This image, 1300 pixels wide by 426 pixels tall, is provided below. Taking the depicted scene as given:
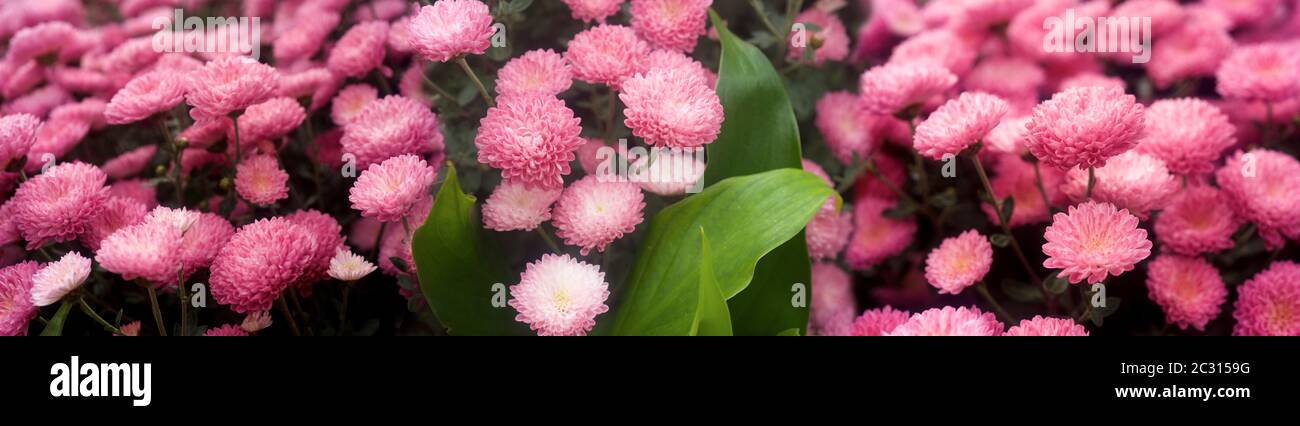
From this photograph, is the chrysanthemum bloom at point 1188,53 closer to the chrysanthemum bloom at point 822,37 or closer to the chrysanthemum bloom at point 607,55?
the chrysanthemum bloom at point 822,37

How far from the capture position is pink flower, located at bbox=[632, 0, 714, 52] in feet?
2.16

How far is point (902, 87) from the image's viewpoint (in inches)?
28.0

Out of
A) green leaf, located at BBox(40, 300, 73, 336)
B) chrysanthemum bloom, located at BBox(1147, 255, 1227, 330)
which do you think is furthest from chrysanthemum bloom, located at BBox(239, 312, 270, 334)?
chrysanthemum bloom, located at BBox(1147, 255, 1227, 330)

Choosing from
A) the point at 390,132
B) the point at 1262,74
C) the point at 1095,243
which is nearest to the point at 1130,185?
the point at 1095,243

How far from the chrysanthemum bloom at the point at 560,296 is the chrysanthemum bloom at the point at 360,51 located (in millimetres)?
278

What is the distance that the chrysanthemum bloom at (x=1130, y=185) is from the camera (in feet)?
1.97

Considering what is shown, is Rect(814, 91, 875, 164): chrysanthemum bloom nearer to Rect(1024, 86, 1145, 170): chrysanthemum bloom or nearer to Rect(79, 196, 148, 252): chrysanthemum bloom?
Rect(1024, 86, 1145, 170): chrysanthemum bloom

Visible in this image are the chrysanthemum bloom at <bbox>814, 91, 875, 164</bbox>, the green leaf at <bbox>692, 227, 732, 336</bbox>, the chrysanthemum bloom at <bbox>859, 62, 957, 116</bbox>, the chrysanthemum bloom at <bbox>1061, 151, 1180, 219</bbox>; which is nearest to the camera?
the green leaf at <bbox>692, 227, 732, 336</bbox>

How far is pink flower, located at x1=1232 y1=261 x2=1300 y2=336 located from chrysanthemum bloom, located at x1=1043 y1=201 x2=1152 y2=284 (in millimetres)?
209

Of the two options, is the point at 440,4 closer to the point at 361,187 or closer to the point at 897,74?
the point at 361,187

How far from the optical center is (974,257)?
636mm

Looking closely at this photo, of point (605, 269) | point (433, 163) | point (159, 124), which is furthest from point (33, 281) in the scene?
point (605, 269)
